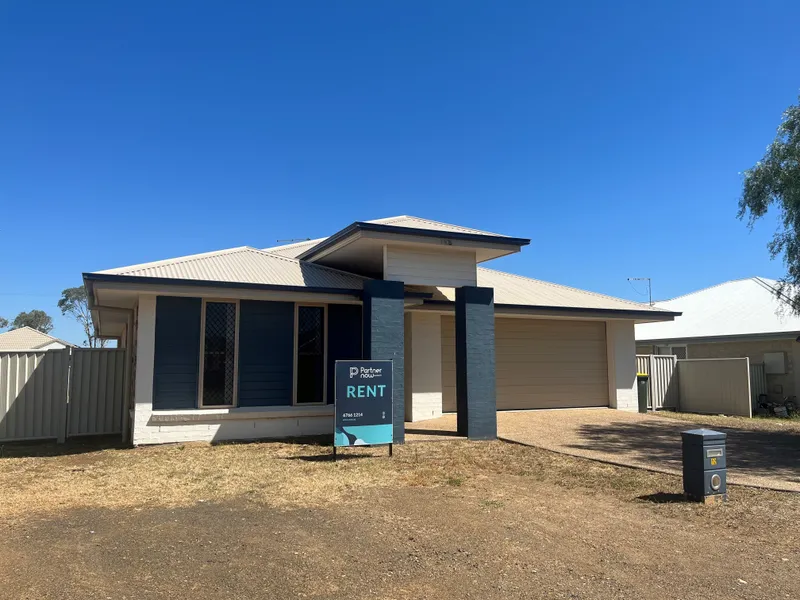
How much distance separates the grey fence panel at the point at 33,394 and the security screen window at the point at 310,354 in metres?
5.25

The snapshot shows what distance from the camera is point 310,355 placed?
1290 cm

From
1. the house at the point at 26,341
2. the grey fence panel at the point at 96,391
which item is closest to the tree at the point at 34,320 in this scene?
the house at the point at 26,341

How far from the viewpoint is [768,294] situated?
2578 cm

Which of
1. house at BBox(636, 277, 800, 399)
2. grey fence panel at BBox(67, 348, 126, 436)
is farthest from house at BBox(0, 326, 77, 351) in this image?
house at BBox(636, 277, 800, 399)

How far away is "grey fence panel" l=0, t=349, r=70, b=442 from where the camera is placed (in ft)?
41.3

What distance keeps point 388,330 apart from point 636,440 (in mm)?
5789

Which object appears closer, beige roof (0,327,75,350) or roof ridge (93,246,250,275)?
roof ridge (93,246,250,275)

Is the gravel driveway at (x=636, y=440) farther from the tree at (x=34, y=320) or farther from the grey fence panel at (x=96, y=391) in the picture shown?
the tree at (x=34, y=320)

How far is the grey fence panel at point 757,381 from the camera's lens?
20.9 metres

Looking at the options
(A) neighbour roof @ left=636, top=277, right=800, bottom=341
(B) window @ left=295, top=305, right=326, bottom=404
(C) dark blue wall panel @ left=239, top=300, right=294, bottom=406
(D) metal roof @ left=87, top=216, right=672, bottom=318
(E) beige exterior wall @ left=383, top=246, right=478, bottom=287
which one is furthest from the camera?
(A) neighbour roof @ left=636, top=277, right=800, bottom=341

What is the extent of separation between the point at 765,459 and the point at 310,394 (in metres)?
8.74

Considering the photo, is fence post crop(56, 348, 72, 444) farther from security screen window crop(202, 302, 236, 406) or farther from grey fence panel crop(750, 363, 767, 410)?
grey fence panel crop(750, 363, 767, 410)

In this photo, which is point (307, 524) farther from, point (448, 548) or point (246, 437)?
point (246, 437)

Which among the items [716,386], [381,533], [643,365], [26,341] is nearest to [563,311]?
[643,365]
